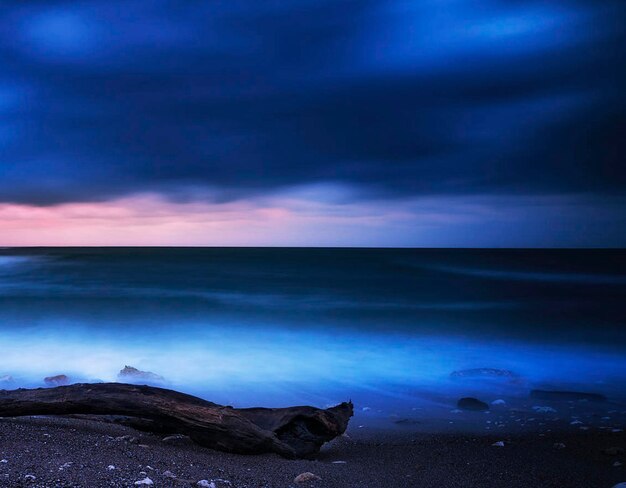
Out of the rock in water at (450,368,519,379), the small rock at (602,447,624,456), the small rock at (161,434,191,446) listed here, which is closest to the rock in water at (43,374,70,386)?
the small rock at (161,434,191,446)

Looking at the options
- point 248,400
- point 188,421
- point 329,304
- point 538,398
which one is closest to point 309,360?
point 248,400

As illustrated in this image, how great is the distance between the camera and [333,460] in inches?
221

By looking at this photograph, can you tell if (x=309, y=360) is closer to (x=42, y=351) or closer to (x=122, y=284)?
(x=42, y=351)

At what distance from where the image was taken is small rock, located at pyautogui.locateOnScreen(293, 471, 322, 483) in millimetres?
4520

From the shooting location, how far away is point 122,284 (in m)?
32.6

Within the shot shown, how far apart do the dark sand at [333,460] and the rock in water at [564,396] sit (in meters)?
2.00

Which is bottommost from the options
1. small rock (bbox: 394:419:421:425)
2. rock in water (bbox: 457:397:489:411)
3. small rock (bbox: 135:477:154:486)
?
small rock (bbox: 394:419:421:425)

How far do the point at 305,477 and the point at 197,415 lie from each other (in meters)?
1.30

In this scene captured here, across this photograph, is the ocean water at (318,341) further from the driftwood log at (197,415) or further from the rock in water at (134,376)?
the driftwood log at (197,415)

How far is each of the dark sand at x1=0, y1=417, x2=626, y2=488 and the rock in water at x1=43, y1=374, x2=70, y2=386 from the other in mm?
3705

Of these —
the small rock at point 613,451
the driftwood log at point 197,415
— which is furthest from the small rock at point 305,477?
the small rock at point 613,451

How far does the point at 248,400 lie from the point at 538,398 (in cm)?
479

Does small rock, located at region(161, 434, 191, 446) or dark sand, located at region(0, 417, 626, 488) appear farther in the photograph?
small rock, located at region(161, 434, 191, 446)

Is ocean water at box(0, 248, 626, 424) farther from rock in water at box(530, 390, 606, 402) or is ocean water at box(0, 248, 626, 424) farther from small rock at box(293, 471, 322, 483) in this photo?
small rock at box(293, 471, 322, 483)
